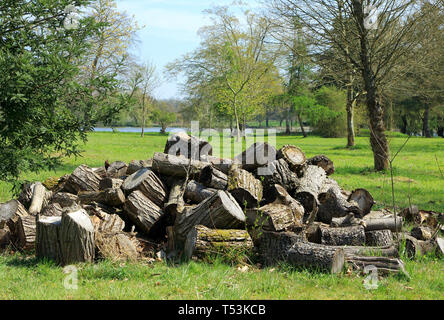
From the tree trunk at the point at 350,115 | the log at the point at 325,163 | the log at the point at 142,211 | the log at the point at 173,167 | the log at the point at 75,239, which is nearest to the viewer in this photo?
the log at the point at 75,239

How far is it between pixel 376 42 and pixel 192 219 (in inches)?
381

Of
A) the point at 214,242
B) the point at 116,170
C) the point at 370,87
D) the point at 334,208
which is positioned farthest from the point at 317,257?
the point at 370,87

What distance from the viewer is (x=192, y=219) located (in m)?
5.15

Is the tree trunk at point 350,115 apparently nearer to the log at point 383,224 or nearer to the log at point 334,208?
the log at point 334,208

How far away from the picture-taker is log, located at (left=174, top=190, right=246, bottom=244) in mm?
5062

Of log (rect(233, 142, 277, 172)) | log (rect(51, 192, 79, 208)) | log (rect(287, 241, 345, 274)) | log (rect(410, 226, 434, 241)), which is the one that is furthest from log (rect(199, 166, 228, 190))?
log (rect(410, 226, 434, 241))

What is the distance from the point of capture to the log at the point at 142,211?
559 cm

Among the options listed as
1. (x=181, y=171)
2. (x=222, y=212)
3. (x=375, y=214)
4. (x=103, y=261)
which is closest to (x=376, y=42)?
(x=375, y=214)

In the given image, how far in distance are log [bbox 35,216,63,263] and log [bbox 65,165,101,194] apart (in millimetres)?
1902

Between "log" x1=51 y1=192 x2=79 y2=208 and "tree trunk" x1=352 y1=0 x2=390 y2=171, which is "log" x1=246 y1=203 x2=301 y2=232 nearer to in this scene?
"log" x1=51 y1=192 x2=79 y2=208

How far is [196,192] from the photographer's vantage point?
6.10 metres

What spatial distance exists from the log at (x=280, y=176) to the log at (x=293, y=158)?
362 millimetres

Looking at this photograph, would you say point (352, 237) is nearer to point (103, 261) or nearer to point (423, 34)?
point (103, 261)

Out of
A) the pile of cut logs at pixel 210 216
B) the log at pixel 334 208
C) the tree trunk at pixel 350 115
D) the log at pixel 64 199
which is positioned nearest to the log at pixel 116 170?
the pile of cut logs at pixel 210 216
